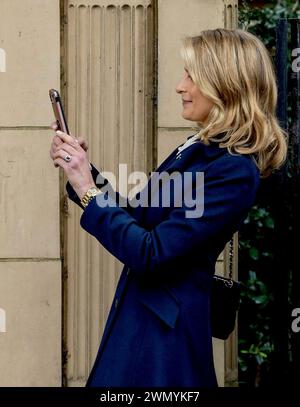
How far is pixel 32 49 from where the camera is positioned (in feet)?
13.5

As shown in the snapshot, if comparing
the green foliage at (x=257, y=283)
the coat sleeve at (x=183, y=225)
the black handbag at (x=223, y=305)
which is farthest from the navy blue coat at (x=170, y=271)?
the green foliage at (x=257, y=283)

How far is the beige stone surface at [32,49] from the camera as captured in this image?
4.12m

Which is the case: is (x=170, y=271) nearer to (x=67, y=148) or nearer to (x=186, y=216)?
(x=186, y=216)

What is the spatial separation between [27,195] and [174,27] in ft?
3.67

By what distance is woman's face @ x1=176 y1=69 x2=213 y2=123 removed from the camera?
2.75 metres

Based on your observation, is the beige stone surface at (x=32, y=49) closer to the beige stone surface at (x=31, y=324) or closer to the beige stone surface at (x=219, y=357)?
the beige stone surface at (x=31, y=324)

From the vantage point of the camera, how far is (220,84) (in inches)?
106

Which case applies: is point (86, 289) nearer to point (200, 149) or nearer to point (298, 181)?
point (298, 181)

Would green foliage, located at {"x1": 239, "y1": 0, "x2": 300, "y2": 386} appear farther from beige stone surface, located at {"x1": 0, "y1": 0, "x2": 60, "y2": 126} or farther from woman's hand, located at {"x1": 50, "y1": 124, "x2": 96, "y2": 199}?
woman's hand, located at {"x1": 50, "y1": 124, "x2": 96, "y2": 199}

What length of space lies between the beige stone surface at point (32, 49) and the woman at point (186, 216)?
4.76ft

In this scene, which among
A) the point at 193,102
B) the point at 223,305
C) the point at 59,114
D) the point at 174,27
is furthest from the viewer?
the point at 174,27

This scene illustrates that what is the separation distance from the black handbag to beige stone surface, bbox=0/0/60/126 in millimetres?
1501

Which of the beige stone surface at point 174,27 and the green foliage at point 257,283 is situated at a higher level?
the beige stone surface at point 174,27

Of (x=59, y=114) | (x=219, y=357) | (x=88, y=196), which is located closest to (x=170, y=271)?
(x=88, y=196)
